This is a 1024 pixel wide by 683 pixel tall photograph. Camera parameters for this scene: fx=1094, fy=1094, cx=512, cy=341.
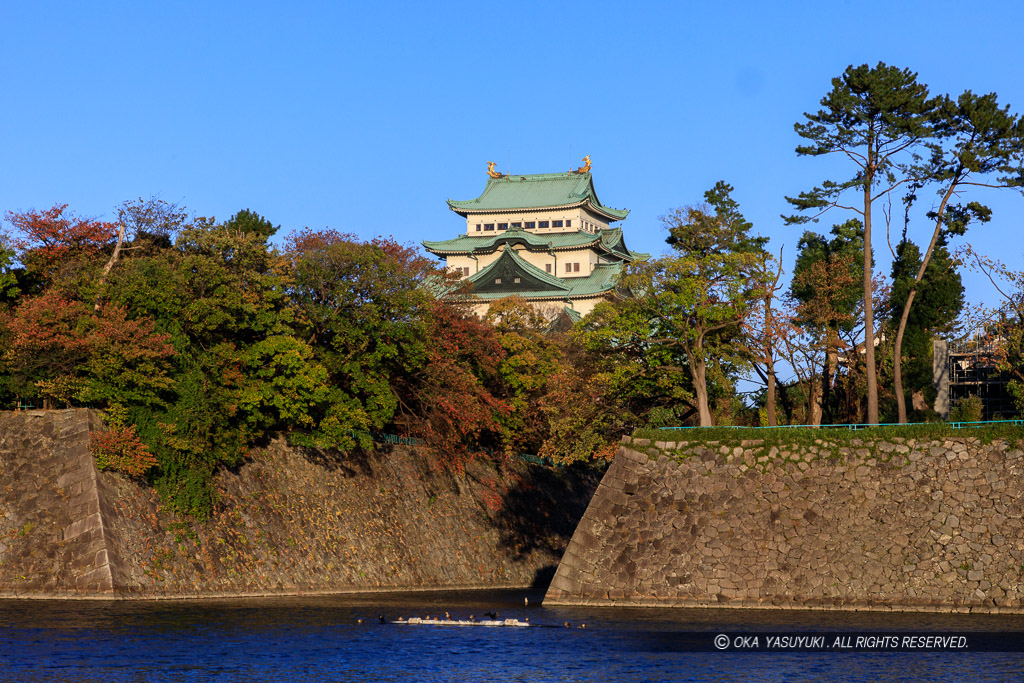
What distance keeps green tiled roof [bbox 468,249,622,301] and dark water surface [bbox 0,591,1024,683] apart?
51.8 meters

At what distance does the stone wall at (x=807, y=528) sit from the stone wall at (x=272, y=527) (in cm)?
904

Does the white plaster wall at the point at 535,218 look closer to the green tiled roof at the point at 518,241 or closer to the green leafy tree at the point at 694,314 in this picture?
the green tiled roof at the point at 518,241

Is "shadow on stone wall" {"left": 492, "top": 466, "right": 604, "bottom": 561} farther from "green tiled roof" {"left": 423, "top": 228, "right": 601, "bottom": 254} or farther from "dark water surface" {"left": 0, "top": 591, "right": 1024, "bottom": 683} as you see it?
"green tiled roof" {"left": 423, "top": 228, "right": 601, "bottom": 254}

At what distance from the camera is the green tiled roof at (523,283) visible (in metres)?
83.3

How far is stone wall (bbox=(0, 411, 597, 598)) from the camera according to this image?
32.5 metres

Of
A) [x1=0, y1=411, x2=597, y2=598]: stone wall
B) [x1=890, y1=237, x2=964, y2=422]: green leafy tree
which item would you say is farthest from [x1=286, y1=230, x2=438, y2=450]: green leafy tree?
[x1=890, y1=237, x2=964, y2=422]: green leafy tree

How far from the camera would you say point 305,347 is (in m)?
39.1

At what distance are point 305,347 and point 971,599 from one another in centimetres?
2301

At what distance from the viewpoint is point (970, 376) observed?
47.2m

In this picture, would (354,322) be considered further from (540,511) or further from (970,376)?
(970,376)

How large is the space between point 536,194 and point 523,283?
13053 mm

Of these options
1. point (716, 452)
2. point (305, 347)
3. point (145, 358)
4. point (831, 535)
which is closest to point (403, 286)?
point (305, 347)

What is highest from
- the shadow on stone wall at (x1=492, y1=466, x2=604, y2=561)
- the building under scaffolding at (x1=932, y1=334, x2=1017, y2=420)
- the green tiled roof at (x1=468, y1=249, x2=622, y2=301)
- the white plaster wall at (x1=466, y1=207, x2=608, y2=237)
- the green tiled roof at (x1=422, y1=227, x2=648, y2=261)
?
the white plaster wall at (x1=466, y1=207, x2=608, y2=237)

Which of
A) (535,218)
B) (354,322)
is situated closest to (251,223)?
(354,322)
